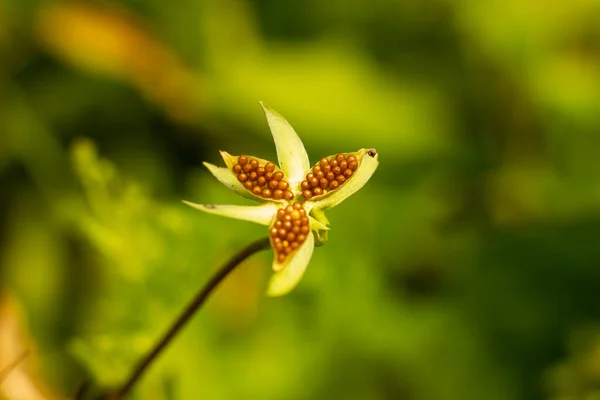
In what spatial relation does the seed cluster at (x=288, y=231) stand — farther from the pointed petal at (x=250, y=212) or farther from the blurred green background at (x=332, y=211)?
the blurred green background at (x=332, y=211)

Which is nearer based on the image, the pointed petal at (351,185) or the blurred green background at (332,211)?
the pointed petal at (351,185)

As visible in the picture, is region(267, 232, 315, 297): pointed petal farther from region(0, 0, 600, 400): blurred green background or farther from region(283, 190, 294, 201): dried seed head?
region(0, 0, 600, 400): blurred green background

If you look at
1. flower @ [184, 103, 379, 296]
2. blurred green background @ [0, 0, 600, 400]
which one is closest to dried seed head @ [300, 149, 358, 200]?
flower @ [184, 103, 379, 296]

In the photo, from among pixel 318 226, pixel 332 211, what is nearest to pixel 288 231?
pixel 318 226

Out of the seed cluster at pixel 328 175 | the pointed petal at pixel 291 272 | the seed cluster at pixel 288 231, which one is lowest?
the pointed petal at pixel 291 272

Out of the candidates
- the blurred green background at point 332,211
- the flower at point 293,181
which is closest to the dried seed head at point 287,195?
the flower at point 293,181

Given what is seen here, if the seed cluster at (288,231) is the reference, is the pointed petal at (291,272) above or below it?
below

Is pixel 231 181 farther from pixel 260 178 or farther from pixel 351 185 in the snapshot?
pixel 351 185
